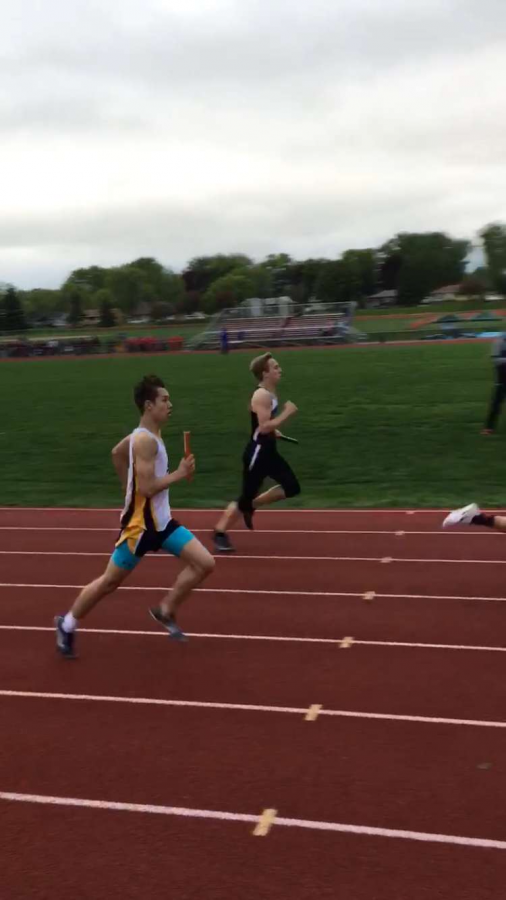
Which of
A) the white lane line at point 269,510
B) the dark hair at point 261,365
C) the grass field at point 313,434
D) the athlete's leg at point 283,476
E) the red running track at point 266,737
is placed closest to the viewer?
the red running track at point 266,737

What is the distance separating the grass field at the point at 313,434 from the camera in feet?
41.6

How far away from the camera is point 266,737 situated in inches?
186

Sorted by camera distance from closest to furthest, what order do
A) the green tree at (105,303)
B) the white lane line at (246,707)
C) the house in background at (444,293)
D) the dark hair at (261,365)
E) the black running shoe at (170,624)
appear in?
the white lane line at (246,707) → the black running shoe at (170,624) → the dark hair at (261,365) → the house in background at (444,293) → the green tree at (105,303)

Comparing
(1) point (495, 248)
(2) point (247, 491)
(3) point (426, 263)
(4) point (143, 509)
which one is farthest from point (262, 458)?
(3) point (426, 263)

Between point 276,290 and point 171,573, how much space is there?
12414 centimetres

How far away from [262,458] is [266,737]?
14.0 ft

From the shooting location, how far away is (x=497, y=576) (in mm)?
7652

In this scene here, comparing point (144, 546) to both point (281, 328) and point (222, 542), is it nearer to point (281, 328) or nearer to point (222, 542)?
point (222, 542)

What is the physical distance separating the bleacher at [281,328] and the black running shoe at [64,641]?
41532 millimetres

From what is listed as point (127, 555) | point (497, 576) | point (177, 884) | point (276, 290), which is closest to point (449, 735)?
point (177, 884)

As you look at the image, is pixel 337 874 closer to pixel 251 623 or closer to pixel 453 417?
pixel 251 623

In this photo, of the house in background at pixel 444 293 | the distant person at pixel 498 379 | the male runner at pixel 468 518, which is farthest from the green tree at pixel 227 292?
the male runner at pixel 468 518

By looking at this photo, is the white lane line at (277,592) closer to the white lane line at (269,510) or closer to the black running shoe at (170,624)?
the black running shoe at (170,624)

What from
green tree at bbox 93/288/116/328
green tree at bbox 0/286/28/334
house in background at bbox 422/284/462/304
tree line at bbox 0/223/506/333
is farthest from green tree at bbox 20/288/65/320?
house in background at bbox 422/284/462/304
